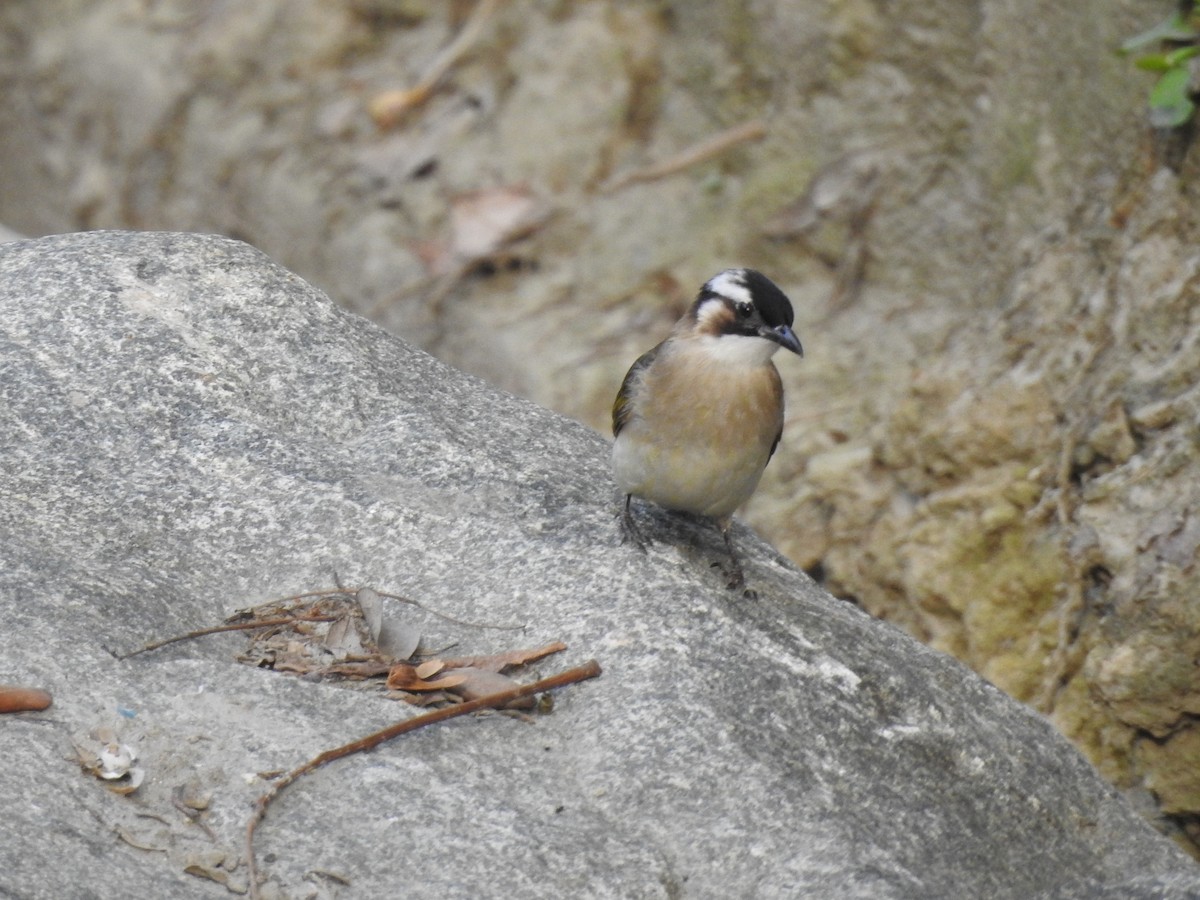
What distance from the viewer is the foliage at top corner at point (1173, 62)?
21.5 ft

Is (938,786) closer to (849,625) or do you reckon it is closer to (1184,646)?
(849,625)

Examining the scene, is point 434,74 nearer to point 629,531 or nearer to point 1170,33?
point 1170,33

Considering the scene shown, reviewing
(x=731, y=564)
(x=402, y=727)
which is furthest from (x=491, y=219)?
(x=402, y=727)

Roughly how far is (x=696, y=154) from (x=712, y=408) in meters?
5.29

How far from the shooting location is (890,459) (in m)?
7.72

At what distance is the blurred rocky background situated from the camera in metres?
6.45

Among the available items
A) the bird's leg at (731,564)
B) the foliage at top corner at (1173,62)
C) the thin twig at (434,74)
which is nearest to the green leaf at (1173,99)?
the foliage at top corner at (1173,62)

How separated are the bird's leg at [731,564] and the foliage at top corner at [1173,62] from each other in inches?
106

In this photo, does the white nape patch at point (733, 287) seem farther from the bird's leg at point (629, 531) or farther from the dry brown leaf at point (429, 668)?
the dry brown leaf at point (429, 668)

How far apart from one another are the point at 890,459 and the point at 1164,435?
1.70 metres

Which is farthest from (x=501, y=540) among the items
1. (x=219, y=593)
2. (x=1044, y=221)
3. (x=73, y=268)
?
(x=1044, y=221)

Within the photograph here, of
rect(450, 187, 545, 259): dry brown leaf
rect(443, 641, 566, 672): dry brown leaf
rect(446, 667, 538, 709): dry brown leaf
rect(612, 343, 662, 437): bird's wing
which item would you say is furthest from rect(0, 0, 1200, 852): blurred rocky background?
rect(446, 667, 538, 709): dry brown leaf

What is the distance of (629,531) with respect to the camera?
15.9ft

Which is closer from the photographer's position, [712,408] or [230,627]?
[230,627]
